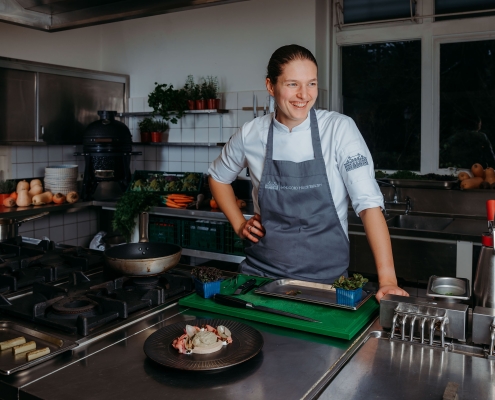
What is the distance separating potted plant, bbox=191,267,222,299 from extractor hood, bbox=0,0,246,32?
1.19 m

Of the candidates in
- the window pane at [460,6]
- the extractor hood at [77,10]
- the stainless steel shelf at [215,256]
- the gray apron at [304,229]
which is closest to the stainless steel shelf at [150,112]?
the stainless steel shelf at [215,256]

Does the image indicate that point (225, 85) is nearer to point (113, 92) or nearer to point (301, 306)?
point (113, 92)

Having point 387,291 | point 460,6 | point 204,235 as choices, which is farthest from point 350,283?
point 460,6

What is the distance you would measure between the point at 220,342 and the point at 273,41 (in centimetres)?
365

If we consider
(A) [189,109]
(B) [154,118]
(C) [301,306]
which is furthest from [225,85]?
(C) [301,306]

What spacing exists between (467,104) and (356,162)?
261 cm

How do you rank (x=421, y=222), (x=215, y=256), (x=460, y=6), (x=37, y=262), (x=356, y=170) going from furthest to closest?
(x=215, y=256), (x=460, y=6), (x=421, y=222), (x=37, y=262), (x=356, y=170)

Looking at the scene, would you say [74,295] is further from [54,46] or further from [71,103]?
[54,46]

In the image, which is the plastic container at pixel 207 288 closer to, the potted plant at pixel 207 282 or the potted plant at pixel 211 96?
the potted plant at pixel 207 282

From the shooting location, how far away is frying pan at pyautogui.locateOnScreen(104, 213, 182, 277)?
1.91 meters

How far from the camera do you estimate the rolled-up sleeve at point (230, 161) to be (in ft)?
8.04

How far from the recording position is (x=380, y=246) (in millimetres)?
1974

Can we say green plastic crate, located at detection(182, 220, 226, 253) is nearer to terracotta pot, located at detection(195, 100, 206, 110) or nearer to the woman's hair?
terracotta pot, located at detection(195, 100, 206, 110)

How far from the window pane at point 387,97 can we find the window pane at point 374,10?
0.22 m
